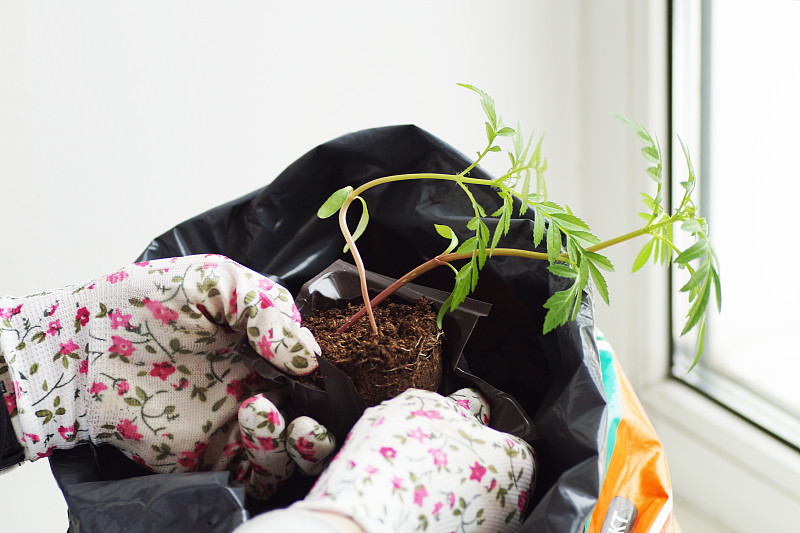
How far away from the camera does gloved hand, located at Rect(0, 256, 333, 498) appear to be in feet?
1.63

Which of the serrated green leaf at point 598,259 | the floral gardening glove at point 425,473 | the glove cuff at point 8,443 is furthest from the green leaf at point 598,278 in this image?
the glove cuff at point 8,443

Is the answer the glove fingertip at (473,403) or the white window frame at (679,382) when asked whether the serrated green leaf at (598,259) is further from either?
the white window frame at (679,382)

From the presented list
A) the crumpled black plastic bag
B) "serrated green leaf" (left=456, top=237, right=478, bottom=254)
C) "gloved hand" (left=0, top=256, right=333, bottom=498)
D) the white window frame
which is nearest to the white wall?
the white window frame

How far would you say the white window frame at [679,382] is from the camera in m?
0.94

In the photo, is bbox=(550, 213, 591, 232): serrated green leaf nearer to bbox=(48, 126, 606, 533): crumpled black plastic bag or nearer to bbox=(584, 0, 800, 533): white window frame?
bbox=(48, 126, 606, 533): crumpled black plastic bag

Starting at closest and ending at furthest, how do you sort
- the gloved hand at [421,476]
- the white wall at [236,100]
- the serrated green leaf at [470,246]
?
the gloved hand at [421,476] < the serrated green leaf at [470,246] < the white wall at [236,100]

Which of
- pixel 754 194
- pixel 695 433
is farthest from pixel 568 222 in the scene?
pixel 695 433

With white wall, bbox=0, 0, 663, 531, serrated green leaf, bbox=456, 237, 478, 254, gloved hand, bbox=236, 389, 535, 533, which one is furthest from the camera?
white wall, bbox=0, 0, 663, 531

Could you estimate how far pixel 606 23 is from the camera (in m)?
0.99

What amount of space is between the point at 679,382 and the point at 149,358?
86cm

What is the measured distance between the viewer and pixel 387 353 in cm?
52

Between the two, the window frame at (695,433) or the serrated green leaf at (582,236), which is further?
the window frame at (695,433)

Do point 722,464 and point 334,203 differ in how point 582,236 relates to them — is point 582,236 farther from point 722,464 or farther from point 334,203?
point 722,464

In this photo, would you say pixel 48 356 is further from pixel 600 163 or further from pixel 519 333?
pixel 600 163
